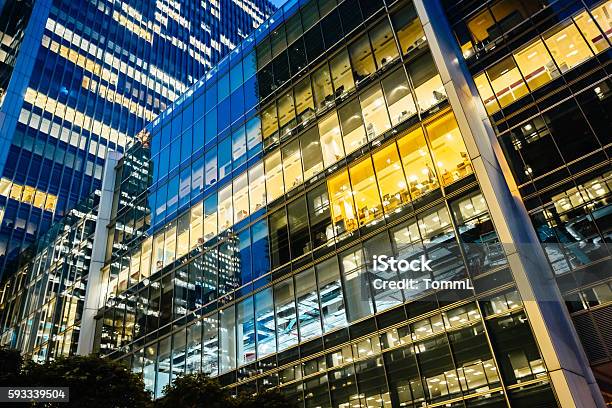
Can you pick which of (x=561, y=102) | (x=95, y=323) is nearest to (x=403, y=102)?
(x=561, y=102)

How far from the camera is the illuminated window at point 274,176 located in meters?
26.1

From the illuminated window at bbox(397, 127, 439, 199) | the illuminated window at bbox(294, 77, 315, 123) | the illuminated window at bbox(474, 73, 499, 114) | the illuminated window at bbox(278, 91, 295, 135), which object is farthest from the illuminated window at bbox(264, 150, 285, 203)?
the illuminated window at bbox(474, 73, 499, 114)

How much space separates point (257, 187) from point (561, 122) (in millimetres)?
15130

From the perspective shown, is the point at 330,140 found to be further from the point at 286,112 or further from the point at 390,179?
the point at 390,179

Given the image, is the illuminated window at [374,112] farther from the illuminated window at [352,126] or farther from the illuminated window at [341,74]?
the illuminated window at [341,74]

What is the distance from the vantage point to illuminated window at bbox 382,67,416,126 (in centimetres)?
2167

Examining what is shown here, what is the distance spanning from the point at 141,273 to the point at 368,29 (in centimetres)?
2096

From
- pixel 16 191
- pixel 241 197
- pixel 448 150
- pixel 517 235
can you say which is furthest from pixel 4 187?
pixel 517 235

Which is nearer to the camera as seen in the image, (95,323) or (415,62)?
(415,62)

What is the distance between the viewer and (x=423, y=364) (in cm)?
1717

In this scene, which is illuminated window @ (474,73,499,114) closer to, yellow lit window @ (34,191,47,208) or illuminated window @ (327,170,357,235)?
illuminated window @ (327,170,357,235)

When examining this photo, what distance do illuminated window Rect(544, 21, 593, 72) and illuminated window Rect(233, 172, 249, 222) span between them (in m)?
16.5

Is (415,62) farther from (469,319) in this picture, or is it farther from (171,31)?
(171,31)

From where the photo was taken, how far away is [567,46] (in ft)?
68.3
